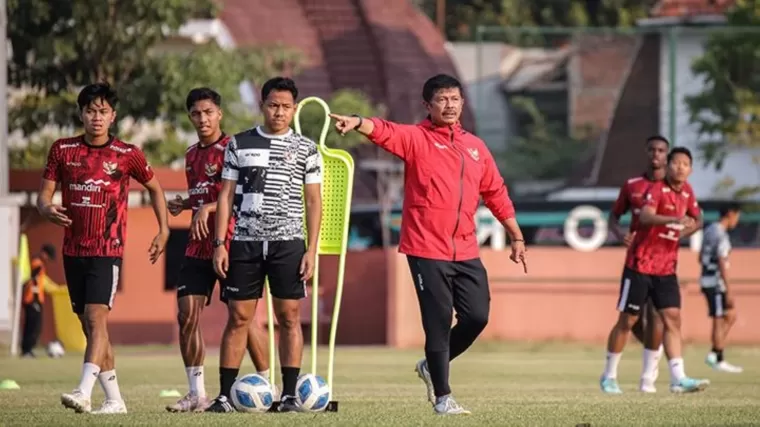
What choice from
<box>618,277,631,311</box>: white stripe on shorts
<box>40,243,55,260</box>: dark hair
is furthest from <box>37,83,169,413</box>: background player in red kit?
<box>40,243,55,260</box>: dark hair

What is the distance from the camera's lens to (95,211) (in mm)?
13609

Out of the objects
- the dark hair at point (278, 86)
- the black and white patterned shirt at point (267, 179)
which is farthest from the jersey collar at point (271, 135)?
the dark hair at point (278, 86)

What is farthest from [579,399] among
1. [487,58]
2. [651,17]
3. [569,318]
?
[487,58]

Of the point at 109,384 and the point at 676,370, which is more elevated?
the point at 109,384

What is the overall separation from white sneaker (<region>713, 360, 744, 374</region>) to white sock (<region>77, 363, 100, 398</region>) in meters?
11.8

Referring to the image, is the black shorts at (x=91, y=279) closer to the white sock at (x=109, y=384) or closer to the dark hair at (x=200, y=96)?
the white sock at (x=109, y=384)

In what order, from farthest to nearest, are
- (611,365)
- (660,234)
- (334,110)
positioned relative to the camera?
1. (334,110)
2. (611,365)
3. (660,234)

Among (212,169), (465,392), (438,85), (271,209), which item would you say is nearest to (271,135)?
(271,209)

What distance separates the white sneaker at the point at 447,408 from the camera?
43.5ft

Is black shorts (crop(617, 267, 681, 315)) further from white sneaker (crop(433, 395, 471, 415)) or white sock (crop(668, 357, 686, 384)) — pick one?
white sneaker (crop(433, 395, 471, 415))

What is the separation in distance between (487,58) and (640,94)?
2117 centimetres

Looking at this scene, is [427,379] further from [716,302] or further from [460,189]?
[716,302]

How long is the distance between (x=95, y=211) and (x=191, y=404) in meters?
1.50

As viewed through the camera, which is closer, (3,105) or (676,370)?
(676,370)
